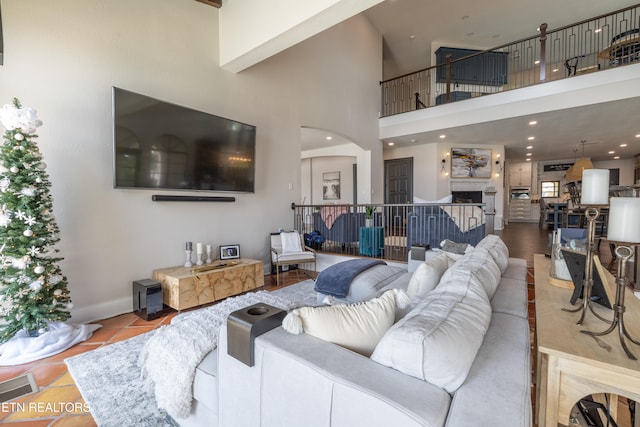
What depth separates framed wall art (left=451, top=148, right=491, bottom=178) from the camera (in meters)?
8.31

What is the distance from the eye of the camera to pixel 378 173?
24.6 feet

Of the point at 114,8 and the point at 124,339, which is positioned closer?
the point at 124,339

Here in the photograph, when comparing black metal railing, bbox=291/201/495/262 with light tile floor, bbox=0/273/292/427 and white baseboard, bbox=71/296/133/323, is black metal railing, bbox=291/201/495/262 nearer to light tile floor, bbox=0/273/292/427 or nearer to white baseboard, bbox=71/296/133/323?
white baseboard, bbox=71/296/133/323

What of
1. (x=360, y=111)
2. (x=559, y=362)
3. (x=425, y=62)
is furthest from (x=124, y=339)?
(x=425, y=62)

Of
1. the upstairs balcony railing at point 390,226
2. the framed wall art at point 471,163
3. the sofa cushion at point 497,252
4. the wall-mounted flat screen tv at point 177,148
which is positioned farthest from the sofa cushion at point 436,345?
the framed wall art at point 471,163

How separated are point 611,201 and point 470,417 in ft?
2.99

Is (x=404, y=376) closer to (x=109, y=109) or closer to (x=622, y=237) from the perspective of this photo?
(x=622, y=237)

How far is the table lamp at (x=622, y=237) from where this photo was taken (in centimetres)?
89

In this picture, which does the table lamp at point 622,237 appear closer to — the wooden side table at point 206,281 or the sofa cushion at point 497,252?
the sofa cushion at point 497,252

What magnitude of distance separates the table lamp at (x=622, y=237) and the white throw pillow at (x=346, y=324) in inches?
27.9

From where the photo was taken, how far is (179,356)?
135 centimetres

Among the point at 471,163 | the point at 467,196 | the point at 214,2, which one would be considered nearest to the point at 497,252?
the point at 214,2

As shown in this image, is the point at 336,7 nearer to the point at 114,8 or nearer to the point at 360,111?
the point at 114,8

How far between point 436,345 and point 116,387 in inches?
81.2
